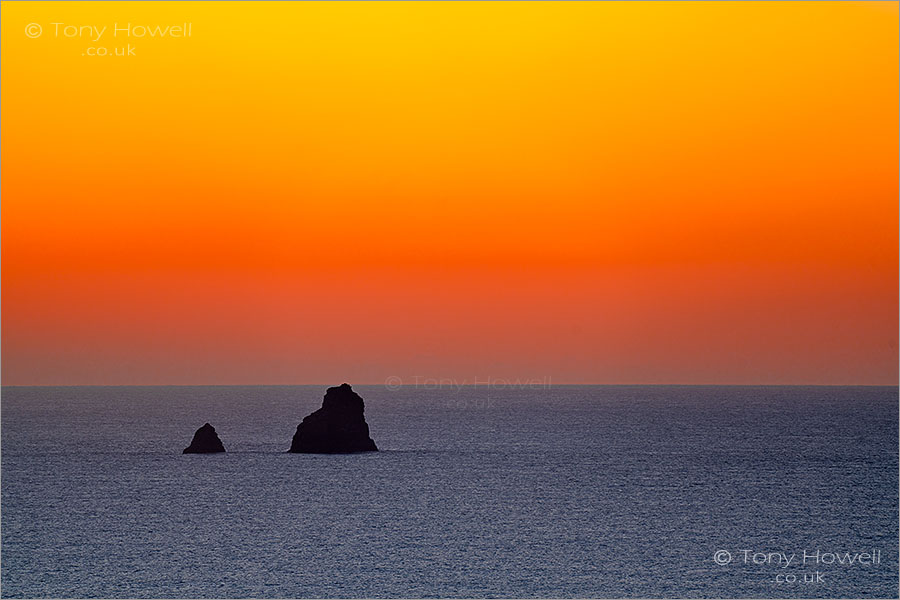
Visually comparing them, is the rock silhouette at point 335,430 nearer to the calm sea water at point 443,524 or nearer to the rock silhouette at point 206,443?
the calm sea water at point 443,524

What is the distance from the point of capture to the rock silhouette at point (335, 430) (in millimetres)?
116562

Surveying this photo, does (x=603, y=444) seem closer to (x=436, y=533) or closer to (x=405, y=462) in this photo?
(x=405, y=462)

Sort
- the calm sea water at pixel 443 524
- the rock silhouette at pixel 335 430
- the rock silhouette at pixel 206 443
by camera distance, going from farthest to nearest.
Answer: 1. the rock silhouette at pixel 206 443
2. the rock silhouette at pixel 335 430
3. the calm sea water at pixel 443 524

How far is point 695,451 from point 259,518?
86313 millimetres

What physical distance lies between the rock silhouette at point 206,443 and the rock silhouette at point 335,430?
38.6 feet

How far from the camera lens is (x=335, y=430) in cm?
12231

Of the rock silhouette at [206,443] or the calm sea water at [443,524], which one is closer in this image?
the calm sea water at [443,524]

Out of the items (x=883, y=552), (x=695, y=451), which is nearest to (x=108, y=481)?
(x=883, y=552)

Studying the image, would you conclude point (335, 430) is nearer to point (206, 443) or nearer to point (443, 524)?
point (206, 443)

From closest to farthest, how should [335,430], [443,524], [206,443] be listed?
[443,524] → [335,430] → [206,443]

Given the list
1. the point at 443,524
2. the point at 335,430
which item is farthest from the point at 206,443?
the point at 443,524

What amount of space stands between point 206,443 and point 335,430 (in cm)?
2157

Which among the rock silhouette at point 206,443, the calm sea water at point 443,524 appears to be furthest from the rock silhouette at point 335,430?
the rock silhouette at point 206,443

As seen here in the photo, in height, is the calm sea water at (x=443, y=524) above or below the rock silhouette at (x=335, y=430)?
below
